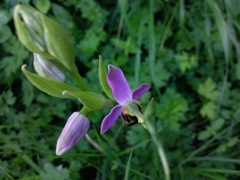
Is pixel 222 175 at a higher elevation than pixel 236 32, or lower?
lower

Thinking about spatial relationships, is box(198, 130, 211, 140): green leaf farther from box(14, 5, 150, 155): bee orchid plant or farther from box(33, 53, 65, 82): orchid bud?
box(33, 53, 65, 82): orchid bud

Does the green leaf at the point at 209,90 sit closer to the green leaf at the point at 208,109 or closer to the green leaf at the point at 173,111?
the green leaf at the point at 208,109

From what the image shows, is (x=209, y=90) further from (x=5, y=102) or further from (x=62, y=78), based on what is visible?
(x=62, y=78)

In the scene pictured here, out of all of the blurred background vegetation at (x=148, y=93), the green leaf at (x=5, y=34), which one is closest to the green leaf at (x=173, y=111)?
the blurred background vegetation at (x=148, y=93)

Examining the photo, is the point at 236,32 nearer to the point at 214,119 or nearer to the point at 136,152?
the point at 214,119

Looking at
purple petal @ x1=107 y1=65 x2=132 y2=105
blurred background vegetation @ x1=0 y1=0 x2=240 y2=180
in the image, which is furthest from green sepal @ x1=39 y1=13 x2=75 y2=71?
blurred background vegetation @ x1=0 y1=0 x2=240 y2=180

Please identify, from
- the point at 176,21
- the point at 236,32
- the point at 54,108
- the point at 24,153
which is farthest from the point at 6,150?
the point at 236,32
